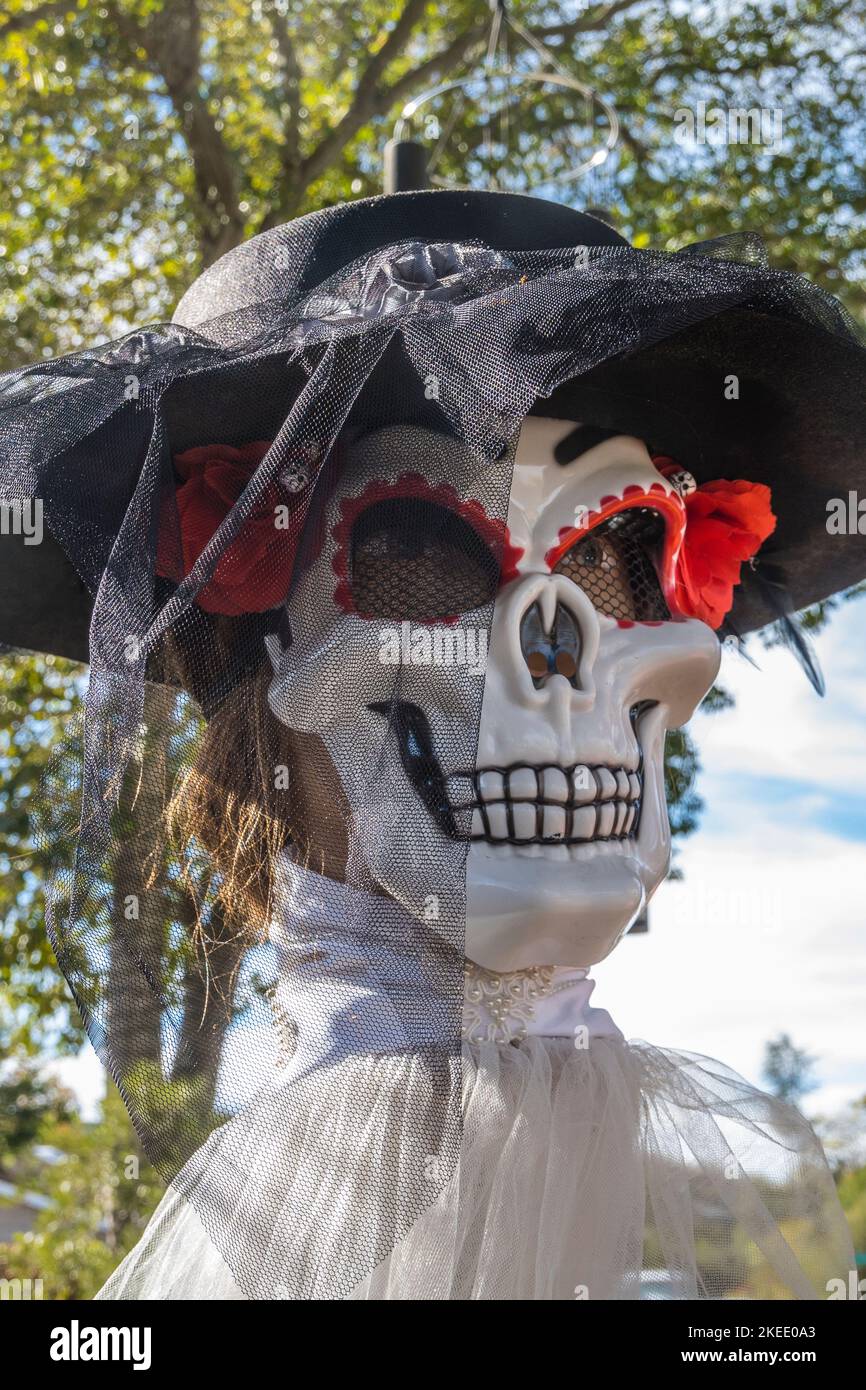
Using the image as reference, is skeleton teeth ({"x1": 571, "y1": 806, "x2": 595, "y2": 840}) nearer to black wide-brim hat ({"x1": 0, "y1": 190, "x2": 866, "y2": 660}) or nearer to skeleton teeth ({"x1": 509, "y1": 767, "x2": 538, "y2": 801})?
skeleton teeth ({"x1": 509, "y1": 767, "x2": 538, "y2": 801})

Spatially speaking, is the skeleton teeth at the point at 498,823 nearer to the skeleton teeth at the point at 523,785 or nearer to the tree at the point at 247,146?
the skeleton teeth at the point at 523,785

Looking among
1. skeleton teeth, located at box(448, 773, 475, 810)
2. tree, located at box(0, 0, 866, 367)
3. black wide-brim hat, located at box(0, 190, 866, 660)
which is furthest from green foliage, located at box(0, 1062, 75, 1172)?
skeleton teeth, located at box(448, 773, 475, 810)

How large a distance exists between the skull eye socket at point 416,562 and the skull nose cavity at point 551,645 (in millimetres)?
105

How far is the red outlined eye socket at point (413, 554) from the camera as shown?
172cm

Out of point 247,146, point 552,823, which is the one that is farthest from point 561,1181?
point 247,146

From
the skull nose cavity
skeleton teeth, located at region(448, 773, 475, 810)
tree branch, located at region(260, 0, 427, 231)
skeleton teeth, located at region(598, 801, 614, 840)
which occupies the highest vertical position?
tree branch, located at region(260, 0, 427, 231)

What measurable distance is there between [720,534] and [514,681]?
20.3 inches

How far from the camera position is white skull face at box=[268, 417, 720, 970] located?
5.28ft

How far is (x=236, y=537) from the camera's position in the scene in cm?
157

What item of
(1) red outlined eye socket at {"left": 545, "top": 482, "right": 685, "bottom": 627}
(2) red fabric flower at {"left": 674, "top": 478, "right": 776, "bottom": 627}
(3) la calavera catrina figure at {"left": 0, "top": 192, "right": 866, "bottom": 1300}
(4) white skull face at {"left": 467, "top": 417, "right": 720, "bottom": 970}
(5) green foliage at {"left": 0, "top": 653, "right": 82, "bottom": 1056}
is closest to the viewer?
(3) la calavera catrina figure at {"left": 0, "top": 192, "right": 866, "bottom": 1300}

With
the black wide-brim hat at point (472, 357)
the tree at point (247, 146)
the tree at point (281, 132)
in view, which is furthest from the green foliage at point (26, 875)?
the black wide-brim hat at point (472, 357)

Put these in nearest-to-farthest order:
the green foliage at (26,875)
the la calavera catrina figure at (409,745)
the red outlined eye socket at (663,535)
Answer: the la calavera catrina figure at (409,745) < the red outlined eye socket at (663,535) < the green foliage at (26,875)

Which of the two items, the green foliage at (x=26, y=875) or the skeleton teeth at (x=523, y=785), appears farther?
the green foliage at (x=26, y=875)

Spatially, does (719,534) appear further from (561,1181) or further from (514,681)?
(561,1181)
